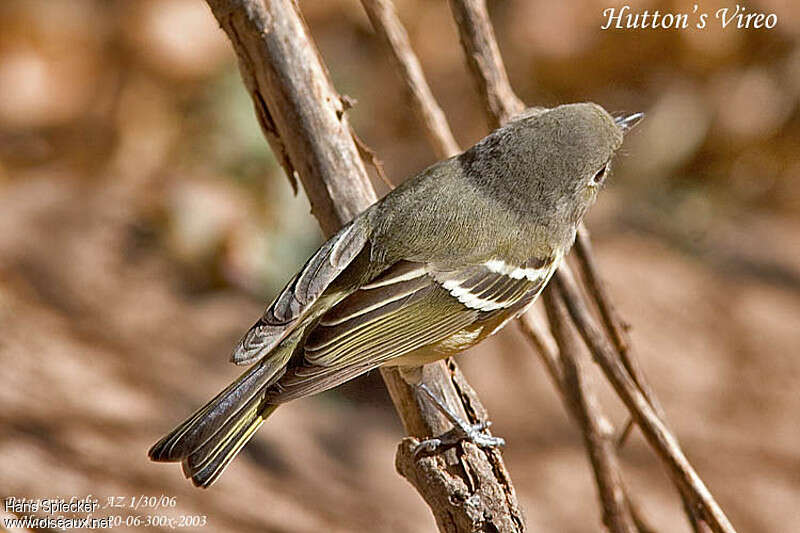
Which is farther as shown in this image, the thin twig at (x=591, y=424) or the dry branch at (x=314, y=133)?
the thin twig at (x=591, y=424)

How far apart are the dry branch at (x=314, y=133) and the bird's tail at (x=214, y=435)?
0.38 metres

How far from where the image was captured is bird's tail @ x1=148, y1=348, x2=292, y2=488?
2.25 m

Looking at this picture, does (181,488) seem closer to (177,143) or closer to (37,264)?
(37,264)

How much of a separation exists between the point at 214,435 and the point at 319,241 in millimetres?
2801

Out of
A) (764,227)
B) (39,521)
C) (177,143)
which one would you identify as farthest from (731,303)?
(39,521)

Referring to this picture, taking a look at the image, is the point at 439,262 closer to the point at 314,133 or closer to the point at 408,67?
the point at 314,133

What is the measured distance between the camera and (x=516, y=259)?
2508mm

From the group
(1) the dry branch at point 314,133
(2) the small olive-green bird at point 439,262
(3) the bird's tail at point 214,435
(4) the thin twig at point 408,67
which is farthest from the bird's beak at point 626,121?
(3) the bird's tail at point 214,435

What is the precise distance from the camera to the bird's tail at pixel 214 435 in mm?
2246

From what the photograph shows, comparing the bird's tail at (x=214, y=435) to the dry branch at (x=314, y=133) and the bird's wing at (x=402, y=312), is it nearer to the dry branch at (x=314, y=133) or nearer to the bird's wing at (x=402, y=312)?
the bird's wing at (x=402, y=312)

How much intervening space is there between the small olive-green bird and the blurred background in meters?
0.40

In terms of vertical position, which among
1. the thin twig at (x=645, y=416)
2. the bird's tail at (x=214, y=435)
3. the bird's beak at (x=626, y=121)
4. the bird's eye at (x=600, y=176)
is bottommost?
the bird's tail at (x=214, y=435)

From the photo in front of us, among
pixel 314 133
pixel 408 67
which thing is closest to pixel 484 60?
pixel 408 67

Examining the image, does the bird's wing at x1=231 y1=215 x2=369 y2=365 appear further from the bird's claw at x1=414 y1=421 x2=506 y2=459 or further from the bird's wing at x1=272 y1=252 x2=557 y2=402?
the bird's claw at x1=414 y1=421 x2=506 y2=459
